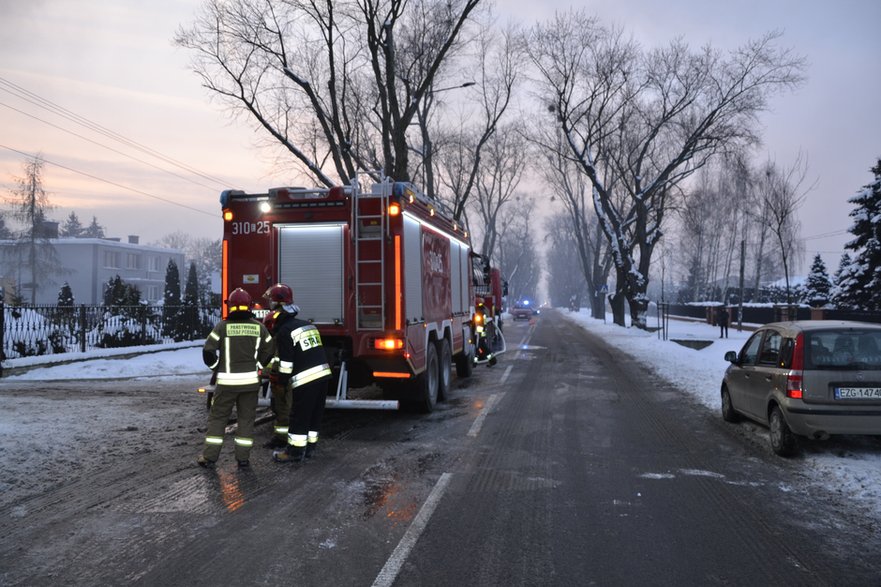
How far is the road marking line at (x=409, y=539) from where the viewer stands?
378 cm

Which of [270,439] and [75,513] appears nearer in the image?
[75,513]

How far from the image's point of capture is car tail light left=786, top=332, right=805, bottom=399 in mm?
6578

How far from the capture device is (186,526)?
15.4ft

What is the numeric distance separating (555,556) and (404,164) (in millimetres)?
18344

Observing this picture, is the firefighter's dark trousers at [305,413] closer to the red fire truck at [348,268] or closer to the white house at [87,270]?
the red fire truck at [348,268]

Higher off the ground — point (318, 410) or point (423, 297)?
point (423, 297)

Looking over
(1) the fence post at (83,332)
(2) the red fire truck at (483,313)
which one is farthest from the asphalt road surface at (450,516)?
(1) the fence post at (83,332)

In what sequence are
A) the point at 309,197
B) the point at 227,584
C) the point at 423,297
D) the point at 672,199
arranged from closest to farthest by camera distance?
the point at 227,584 < the point at 309,197 < the point at 423,297 < the point at 672,199

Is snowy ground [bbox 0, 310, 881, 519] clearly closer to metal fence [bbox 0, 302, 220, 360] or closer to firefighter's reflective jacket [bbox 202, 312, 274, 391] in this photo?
metal fence [bbox 0, 302, 220, 360]

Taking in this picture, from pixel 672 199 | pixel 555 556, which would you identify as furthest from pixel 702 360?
pixel 672 199

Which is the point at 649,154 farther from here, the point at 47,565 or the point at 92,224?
the point at 92,224

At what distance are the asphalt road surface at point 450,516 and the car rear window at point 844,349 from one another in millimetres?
1169

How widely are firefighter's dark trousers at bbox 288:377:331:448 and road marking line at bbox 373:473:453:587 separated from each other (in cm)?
166

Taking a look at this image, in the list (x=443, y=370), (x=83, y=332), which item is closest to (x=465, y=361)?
(x=443, y=370)
